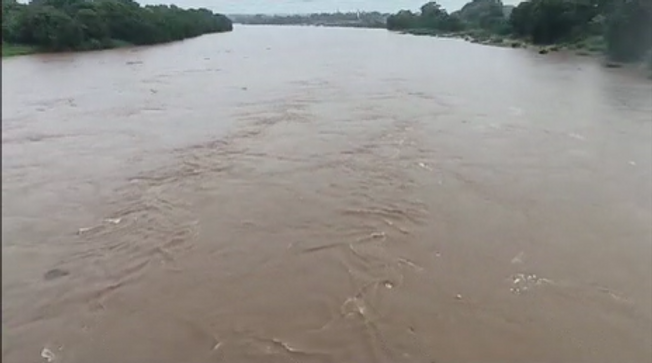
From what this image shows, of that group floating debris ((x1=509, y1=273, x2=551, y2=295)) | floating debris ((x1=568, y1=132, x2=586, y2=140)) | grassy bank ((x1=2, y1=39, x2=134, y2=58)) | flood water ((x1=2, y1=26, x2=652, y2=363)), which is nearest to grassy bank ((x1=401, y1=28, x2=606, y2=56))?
flood water ((x1=2, y1=26, x2=652, y2=363))

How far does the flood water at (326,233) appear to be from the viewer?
4520 millimetres

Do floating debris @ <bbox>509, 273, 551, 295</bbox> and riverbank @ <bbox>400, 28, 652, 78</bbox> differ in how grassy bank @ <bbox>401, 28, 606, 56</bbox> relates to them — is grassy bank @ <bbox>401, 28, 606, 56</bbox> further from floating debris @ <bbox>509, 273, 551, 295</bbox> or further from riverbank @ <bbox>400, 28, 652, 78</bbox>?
floating debris @ <bbox>509, 273, 551, 295</bbox>

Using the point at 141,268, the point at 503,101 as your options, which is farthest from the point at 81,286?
the point at 503,101

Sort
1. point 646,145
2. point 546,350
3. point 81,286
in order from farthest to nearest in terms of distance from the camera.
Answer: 1. point 646,145
2. point 81,286
3. point 546,350

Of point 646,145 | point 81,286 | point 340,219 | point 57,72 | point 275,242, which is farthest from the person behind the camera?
point 57,72

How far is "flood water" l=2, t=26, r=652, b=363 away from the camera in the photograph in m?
4.52

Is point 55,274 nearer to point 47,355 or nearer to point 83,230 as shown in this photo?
point 83,230

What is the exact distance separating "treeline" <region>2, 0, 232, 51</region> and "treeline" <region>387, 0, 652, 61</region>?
2386 cm

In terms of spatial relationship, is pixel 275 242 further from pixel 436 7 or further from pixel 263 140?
pixel 436 7

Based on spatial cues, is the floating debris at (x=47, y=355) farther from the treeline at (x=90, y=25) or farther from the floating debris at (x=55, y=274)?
the treeline at (x=90, y=25)

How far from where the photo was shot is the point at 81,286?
535 centimetres

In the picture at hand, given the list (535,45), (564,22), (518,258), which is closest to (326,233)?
(518,258)

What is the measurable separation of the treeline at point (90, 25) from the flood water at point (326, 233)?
13.8m

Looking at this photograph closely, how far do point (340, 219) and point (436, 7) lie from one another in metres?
61.4
